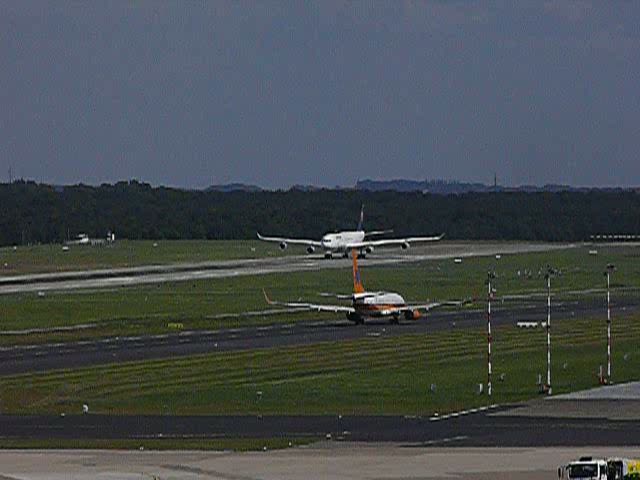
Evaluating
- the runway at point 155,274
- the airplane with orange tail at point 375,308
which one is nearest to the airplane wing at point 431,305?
the airplane with orange tail at point 375,308

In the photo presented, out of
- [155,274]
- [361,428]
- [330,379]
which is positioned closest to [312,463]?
[361,428]

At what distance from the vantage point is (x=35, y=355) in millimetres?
91438

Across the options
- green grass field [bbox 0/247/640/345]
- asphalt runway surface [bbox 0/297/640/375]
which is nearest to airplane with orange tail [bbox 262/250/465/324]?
asphalt runway surface [bbox 0/297/640/375]

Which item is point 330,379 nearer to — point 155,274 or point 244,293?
point 244,293

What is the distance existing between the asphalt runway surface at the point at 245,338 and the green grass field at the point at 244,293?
13.9 feet

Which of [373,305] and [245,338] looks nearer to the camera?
[245,338]

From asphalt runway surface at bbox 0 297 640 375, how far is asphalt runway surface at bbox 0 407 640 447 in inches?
680

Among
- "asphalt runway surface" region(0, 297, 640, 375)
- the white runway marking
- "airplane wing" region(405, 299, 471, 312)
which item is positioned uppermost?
"airplane wing" region(405, 299, 471, 312)

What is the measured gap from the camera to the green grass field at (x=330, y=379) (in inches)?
2810

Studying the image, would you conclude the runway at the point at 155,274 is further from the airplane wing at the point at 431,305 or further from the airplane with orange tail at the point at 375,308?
the airplane with orange tail at the point at 375,308

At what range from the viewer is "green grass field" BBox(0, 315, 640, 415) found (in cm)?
7138

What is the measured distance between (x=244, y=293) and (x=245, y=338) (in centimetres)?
4250

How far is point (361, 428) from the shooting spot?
64.2 metres

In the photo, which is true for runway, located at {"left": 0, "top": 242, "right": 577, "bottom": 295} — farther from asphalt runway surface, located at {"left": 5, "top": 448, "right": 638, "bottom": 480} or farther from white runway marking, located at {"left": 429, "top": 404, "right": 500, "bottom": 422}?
asphalt runway surface, located at {"left": 5, "top": 448, "right": 638, "bottom": 480}
